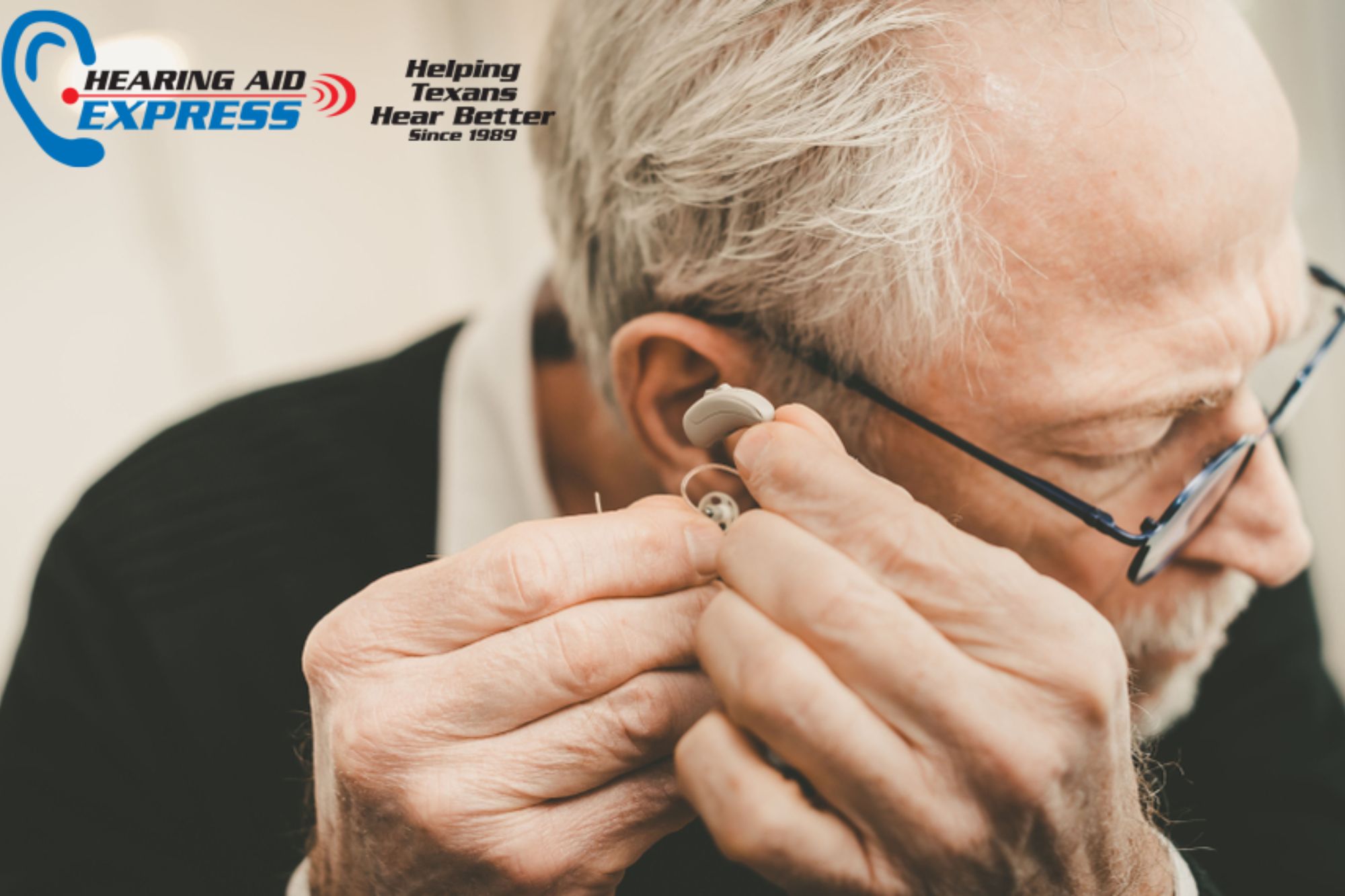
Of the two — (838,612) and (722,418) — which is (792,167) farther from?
(838,612)

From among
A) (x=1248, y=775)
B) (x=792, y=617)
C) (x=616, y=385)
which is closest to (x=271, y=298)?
(x=616, y=385)

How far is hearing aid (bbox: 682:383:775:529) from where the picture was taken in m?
0.67

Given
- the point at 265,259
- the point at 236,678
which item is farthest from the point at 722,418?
the point at 265,259

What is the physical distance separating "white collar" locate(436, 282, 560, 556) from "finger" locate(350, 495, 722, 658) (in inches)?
25.7

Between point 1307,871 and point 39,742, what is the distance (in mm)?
1890

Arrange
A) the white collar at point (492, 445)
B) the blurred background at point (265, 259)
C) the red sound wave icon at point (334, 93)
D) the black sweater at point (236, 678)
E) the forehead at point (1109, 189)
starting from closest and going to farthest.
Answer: the forehead at point (1109, 189) < the red sound wave icon at point (334, 93) < the black sweater at point (236, 678) < the white collar at point (492, 445) < the blurred background at point (265, 259)

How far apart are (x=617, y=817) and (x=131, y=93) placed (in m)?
0.97

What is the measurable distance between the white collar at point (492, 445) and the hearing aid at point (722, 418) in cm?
65

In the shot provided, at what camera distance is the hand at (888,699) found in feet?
1.65

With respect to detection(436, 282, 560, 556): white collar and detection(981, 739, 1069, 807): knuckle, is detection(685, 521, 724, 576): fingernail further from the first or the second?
detection(436, 282, 560, 556): white collar

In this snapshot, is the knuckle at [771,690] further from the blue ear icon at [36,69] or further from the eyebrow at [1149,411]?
the blue ear icon at [36,69]

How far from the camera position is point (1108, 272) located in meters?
0.76

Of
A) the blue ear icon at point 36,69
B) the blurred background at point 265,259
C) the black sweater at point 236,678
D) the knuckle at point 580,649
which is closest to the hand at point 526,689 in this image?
the knuckle at point 580,649

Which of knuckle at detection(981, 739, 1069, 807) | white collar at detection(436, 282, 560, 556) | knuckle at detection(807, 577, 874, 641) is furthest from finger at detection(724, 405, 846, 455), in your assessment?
white collar at detection(436, 282, 560, 556)
